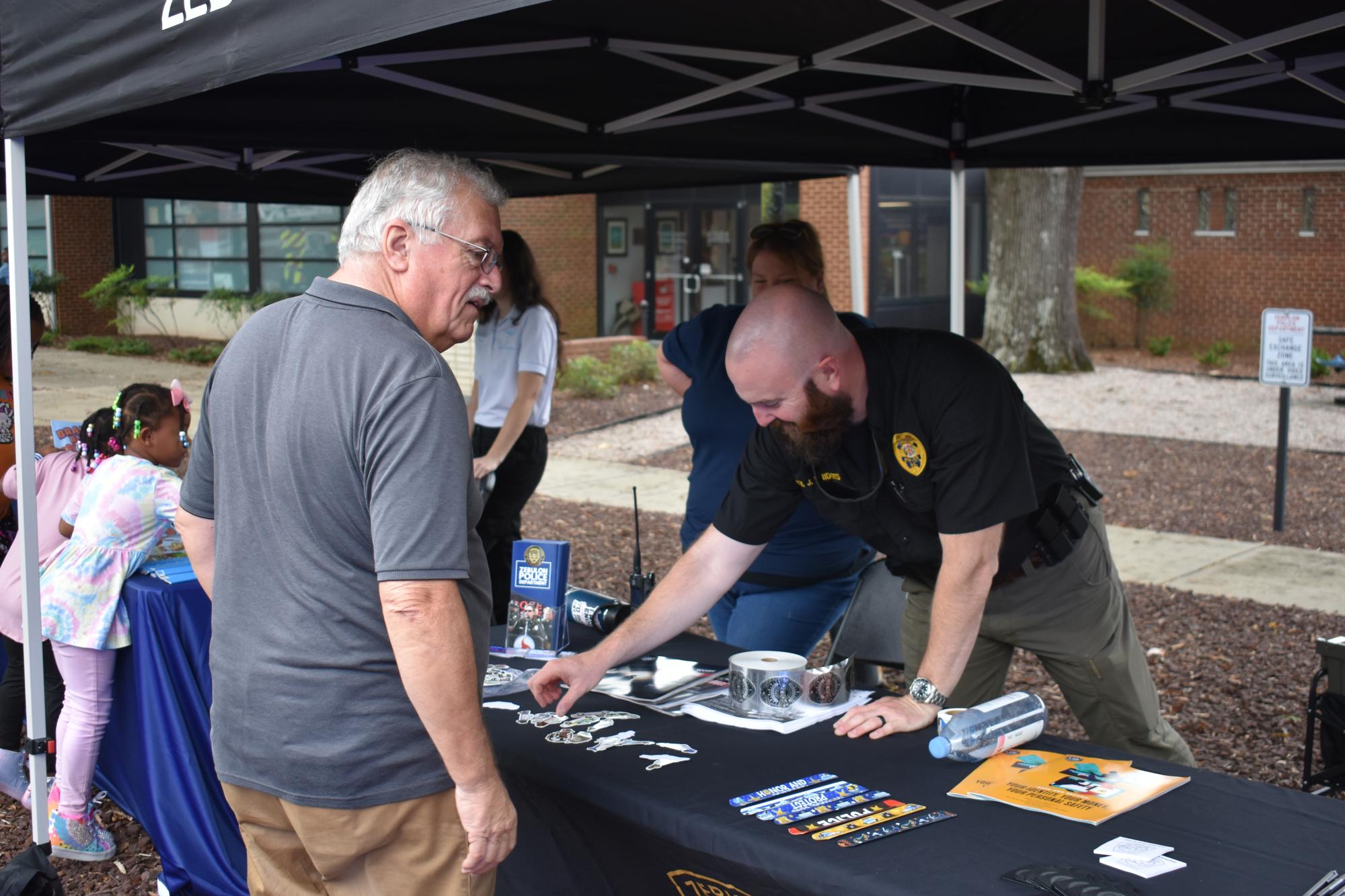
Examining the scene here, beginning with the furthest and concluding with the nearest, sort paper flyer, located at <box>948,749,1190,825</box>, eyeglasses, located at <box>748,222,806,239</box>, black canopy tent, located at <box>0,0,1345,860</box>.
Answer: eyeglasses, located at <box>748,222,806,239</box>, black canopy tent, located at <box>0,0,1345,860</box>, paper flyer, located at <box>948,749,1190,825</box>

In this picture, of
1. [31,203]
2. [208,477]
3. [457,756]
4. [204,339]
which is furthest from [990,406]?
[31,203]

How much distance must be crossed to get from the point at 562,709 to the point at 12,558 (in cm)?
209

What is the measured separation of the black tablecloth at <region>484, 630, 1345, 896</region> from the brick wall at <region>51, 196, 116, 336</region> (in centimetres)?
2080

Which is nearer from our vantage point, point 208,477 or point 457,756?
point 457,756

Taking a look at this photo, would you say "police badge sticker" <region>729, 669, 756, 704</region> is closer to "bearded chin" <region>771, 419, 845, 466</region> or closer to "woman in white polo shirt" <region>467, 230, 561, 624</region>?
"bearded chin" <region>771, 419, 845, 466</region>

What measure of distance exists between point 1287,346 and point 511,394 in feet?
16.7

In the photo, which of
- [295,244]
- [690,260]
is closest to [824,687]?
[690,260]

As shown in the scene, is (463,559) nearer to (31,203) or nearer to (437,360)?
(437,360)

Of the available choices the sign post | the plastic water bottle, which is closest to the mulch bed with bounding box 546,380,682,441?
the sign post

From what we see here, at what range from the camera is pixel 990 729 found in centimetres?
224

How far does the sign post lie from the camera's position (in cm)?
742

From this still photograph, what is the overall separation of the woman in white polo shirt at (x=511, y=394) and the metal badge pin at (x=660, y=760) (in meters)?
2.64

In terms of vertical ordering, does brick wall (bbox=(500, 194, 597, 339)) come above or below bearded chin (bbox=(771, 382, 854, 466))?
above

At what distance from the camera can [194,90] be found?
2.60 m
